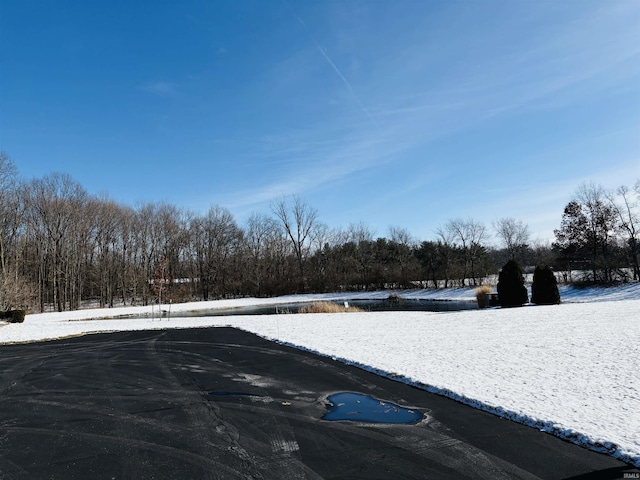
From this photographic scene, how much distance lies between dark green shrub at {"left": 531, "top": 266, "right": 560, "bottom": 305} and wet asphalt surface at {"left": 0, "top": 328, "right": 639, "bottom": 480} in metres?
16.5

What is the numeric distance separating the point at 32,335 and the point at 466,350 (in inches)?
714

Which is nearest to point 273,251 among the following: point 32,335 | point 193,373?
point 32,335

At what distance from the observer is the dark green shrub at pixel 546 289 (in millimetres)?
19781

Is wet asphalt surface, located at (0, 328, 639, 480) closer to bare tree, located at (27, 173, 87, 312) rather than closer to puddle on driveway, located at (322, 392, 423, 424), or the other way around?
puddle on driveway, located at (322, 392, 423, 424)

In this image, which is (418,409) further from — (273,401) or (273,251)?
(273,251)

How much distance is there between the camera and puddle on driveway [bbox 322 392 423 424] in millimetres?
4848

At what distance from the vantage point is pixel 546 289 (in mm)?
19922

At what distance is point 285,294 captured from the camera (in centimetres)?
5525

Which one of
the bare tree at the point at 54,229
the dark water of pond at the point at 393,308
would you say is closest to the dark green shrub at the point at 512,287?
the dark water of pond at the point at 393,308

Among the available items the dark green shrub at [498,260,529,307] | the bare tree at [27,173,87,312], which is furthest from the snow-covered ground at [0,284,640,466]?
the bare tree at [27,173,87,312]

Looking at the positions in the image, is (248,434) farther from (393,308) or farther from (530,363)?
(393,308)

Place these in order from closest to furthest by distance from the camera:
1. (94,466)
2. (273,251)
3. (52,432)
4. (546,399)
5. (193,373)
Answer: (94,466) → (52,432) → (546,399) → (193,373) → (273,251)

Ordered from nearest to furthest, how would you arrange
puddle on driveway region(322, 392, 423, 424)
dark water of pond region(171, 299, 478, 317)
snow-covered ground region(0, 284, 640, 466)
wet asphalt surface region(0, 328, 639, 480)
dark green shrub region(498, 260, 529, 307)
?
wet asphalt surface region(0, 328, 639, 480) → snow-covered ground region(0, 284, 640, 466) → puddle on driveway region(322, 392, 423, 424) → dark green shrub region(498, 260, 529, 307) → dark water of pond region(171, 299, 478, 317)

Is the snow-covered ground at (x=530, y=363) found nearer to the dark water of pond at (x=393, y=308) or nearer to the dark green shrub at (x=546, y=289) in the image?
the dark green shrub at (x=546, y=289)
